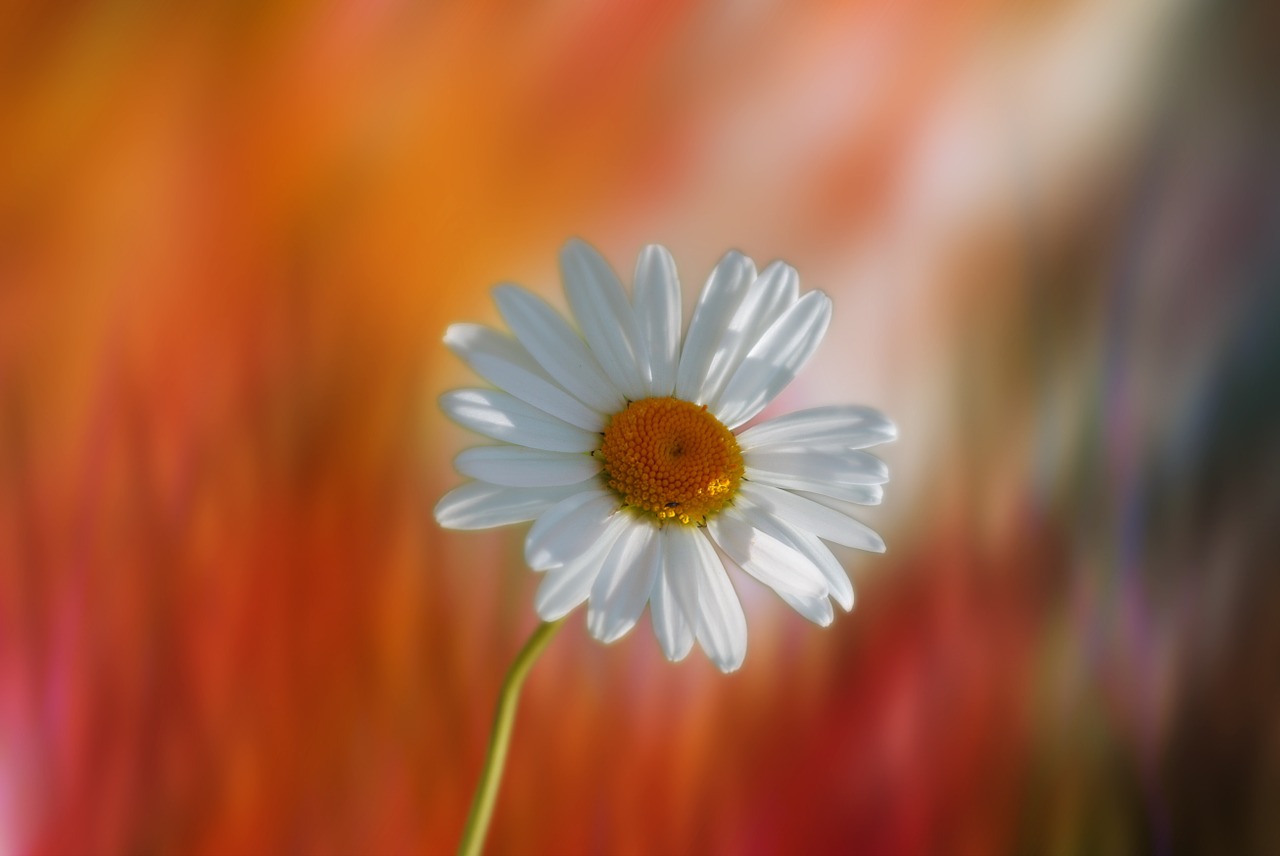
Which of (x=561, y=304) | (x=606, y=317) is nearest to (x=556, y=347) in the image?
(x=606, y=317)

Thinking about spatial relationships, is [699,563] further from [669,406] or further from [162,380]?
[162,380]

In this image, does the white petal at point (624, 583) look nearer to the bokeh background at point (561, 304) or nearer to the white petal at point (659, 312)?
the white petal at point (659, 312)

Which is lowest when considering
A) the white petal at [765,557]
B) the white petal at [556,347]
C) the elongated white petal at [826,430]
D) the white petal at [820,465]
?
the white petal at [765,557]

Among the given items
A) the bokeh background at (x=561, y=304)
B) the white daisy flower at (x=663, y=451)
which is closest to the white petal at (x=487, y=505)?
the white daisy flower at (x=663, y=451)

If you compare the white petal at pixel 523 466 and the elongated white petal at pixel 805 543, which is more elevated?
the white petal at pixel 523 466

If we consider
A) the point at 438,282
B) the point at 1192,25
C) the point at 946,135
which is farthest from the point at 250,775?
the point at 1192,25

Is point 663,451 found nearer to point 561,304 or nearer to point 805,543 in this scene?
point 805,543
